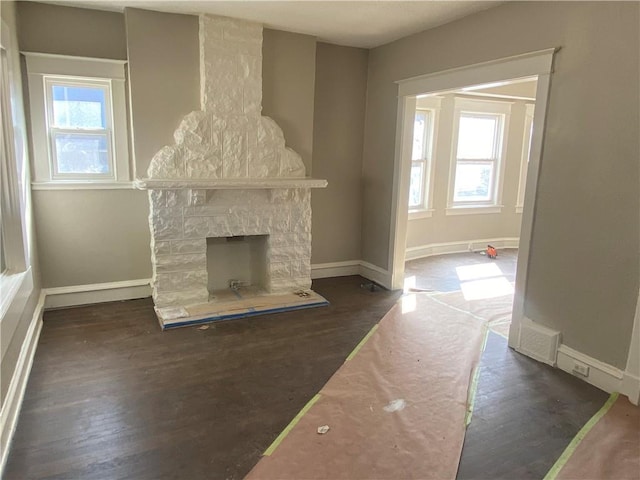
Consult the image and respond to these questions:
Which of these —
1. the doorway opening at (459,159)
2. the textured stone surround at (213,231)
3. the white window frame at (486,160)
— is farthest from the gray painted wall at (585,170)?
the white window frame at (486,160)

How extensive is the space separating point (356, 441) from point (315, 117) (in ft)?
11.6

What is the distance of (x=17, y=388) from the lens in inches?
101

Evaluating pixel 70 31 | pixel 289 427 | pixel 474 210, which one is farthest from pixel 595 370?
pixel 70 31

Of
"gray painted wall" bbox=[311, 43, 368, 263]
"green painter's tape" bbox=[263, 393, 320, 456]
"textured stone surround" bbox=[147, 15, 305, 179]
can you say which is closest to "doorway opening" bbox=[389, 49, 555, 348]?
"gray painted wall" bbox=[311, 43, 368, 263]

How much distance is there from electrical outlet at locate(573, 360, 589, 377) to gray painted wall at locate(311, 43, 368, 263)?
9.20 feet

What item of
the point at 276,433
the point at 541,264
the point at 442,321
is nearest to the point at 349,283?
the point at 442,321

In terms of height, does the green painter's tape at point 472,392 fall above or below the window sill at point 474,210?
below

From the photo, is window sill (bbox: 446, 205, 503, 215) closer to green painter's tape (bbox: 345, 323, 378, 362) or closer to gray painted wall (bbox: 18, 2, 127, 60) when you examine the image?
green painter's tape (bbox: 345, 323, 378, 362)

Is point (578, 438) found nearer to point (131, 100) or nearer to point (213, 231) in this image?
point (213, 231)

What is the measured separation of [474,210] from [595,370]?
416cm

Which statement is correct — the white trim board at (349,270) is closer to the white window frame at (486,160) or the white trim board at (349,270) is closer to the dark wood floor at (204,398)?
the dark wood floor at (204,398)

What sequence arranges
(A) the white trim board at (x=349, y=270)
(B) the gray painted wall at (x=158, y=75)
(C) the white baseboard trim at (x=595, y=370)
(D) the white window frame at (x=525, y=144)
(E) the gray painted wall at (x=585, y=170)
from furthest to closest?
(D) the white window frame at (x=525, y=144), (A) the white trim board at (x=349, y=270), (B) the gray painted wall at (x=158, y=75), (C) the white baseboard trim at (x=595, y=370), (E) the gray painted wall at (x=585, y=170)

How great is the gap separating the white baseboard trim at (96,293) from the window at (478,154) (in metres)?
4.48

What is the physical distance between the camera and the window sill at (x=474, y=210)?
262 inches
